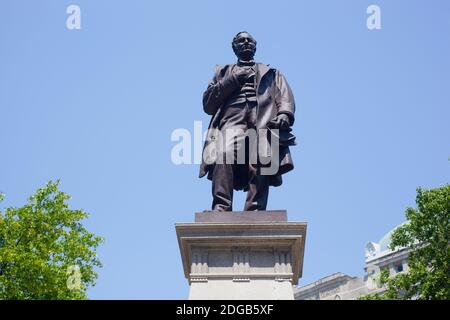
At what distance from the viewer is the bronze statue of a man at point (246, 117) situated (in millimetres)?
10547

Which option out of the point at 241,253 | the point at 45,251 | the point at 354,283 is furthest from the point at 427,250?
the point at 354,283

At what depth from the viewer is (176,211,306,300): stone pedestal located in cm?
939

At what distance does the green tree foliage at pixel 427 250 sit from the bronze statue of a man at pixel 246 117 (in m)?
15.7

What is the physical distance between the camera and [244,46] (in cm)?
1160

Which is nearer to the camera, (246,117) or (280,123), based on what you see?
(280,123)

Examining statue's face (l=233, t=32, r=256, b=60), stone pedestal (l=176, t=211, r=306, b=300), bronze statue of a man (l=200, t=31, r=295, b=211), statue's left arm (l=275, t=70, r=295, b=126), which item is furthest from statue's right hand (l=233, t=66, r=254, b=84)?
stone pedestal (l=176, t=211, r=306, b=300)

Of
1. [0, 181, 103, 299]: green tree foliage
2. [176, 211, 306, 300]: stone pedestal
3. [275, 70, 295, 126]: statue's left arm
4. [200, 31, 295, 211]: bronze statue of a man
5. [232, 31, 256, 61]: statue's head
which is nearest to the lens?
[176, 211, 306, 300]: stone pedestal

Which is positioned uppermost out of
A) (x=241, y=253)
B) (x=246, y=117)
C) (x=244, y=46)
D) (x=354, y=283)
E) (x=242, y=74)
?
(x=354, y=283)

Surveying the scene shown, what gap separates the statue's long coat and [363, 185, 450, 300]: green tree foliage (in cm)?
1564

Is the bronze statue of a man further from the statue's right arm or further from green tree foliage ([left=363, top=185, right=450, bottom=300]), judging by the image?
green tree foliage ([left=363, top=185, right=450, bottom=300])

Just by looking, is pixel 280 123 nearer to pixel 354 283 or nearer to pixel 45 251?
pixel 45 251

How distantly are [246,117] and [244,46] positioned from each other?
1.33 meters

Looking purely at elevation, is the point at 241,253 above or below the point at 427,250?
below

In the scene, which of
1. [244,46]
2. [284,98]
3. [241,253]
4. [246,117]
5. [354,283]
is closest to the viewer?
[241,253]
